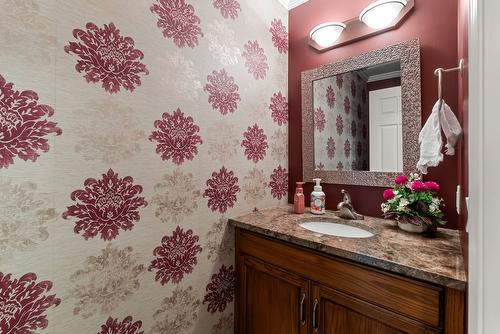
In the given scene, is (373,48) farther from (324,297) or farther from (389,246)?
(324,297)

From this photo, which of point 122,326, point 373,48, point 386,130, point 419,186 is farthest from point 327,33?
point 122,326

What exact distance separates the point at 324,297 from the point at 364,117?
95cm

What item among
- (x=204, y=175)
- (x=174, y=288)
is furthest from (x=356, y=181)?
(x=174, y=288)

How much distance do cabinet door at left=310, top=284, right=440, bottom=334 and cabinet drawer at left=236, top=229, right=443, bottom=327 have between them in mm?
20

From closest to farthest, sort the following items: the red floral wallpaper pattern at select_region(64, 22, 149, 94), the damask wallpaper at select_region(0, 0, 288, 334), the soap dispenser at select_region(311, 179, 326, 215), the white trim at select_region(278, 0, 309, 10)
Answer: the damask wallpaper at select_region(0, 0, 288, 334) < the red floral wallpaper pattern at select_region(64, 22, 149, 94) < the soap dispenser at select_region(311, 179, 326, 215) < the white trim at select_region(278, 0, 309, 10)

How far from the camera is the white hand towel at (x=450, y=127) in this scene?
88cm

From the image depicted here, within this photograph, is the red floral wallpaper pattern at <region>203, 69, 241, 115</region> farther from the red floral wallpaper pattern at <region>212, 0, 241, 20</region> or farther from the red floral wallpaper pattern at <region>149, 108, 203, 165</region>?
the red floral wallpaper pattern at <region>212, 0, 241, 20</region>

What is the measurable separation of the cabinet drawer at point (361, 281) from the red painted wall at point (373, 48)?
55 cm

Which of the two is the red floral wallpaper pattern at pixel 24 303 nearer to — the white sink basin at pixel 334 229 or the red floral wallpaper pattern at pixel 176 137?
the red floral wallpaper pattern at pixel 176 137

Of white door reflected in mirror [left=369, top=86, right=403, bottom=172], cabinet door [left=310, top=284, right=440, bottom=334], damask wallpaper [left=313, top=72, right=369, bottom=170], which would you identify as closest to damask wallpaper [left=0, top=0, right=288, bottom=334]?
damask wallpaper [left=313, top=72, right=369, bottom=170]

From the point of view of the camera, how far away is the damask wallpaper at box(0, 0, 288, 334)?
2.46 ft

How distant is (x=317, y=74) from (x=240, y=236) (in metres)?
1.11

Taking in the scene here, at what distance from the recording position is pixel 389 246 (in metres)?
0.89

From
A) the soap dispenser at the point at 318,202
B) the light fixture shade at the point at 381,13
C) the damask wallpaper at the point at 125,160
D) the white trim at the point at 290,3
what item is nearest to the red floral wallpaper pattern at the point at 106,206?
the damask wallpaper at the point at 125,160
